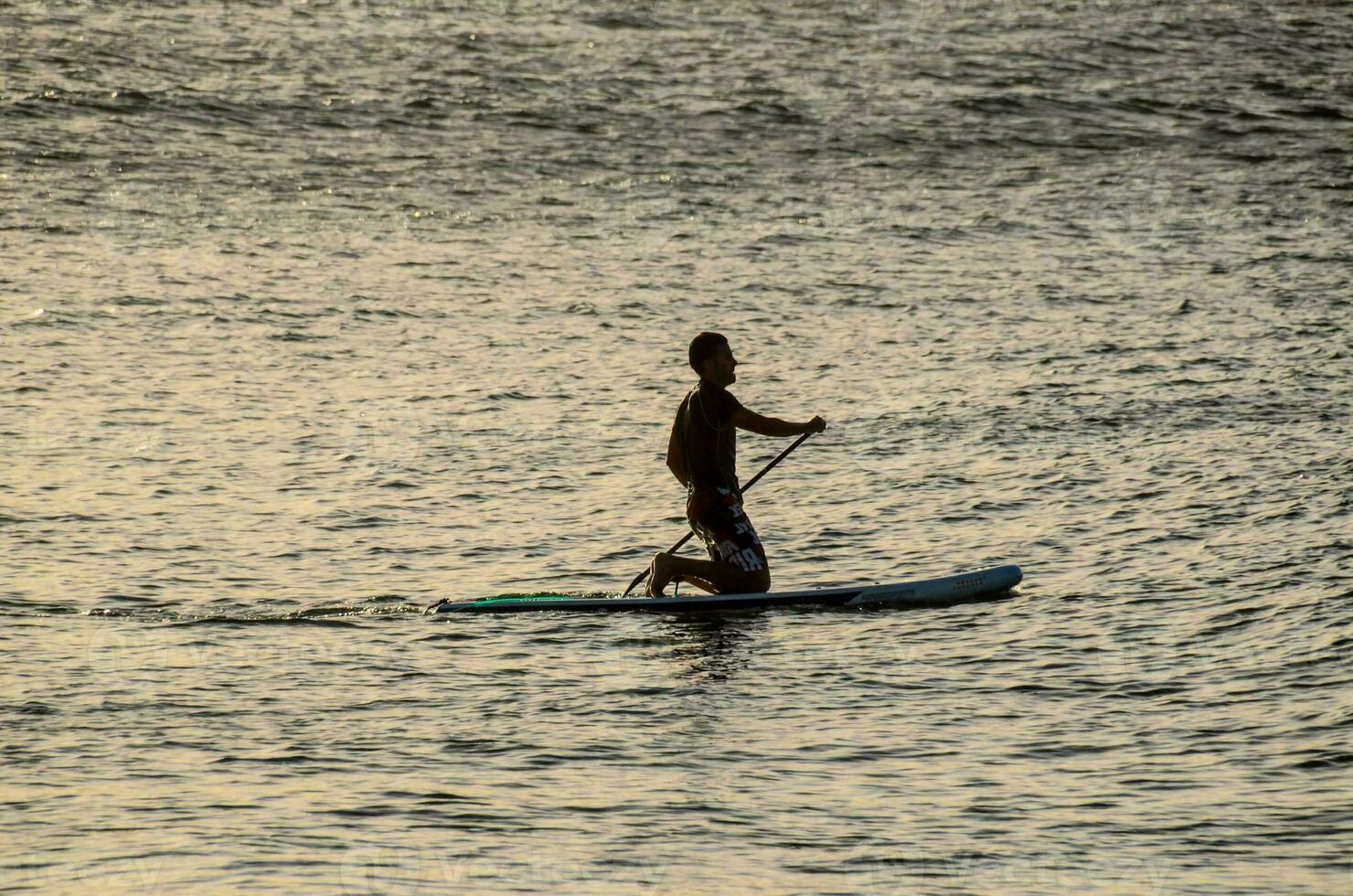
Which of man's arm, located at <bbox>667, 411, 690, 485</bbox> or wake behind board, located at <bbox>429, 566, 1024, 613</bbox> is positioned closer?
wake behind board, located at <bbox>429, 566, 1024, 613</bbox>

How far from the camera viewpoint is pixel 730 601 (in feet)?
39.4

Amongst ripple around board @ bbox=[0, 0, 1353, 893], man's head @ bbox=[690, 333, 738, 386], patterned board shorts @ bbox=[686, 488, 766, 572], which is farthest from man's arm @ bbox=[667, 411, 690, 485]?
ripple around board @ bbox=[0, 0, 1353, 893]

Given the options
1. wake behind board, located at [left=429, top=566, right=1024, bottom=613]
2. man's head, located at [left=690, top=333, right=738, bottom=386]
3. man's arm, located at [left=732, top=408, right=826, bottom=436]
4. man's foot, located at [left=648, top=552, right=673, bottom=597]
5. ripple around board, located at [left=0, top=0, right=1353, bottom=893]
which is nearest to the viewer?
ripple around board, located at [left=0, top=0, right=1353, bottom=893]

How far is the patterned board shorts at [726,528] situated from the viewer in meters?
12.0

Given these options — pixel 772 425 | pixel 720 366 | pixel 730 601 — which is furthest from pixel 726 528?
pixel 720 366

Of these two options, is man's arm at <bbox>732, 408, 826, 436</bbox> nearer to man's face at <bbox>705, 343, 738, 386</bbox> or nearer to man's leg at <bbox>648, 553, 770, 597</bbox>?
man's face at <bbox>705, 343, 738, 386</bbox>

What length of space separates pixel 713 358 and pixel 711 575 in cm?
136

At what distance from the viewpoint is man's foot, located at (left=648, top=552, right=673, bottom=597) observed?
1212 centimetres

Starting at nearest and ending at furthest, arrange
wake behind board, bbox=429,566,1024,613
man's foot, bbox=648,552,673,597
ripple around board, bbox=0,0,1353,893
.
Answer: ripple around board, bbox=0,0,1353,893 < wake behind board, bbox=429,566,1024,613 < man's foot, bbox=648,552,673,597

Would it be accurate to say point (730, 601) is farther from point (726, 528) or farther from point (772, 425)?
point (772, 425)

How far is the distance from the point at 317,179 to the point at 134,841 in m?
22.5

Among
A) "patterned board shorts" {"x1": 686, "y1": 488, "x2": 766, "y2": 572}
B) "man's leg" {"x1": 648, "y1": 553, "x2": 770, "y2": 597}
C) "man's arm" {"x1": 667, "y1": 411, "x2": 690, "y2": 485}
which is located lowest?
"man's leg" {"x1": 648, "y1": 553, "x2": 770, "y2": 597}

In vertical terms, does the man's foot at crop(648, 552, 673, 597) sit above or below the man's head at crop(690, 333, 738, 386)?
below

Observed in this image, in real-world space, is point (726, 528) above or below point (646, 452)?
above
